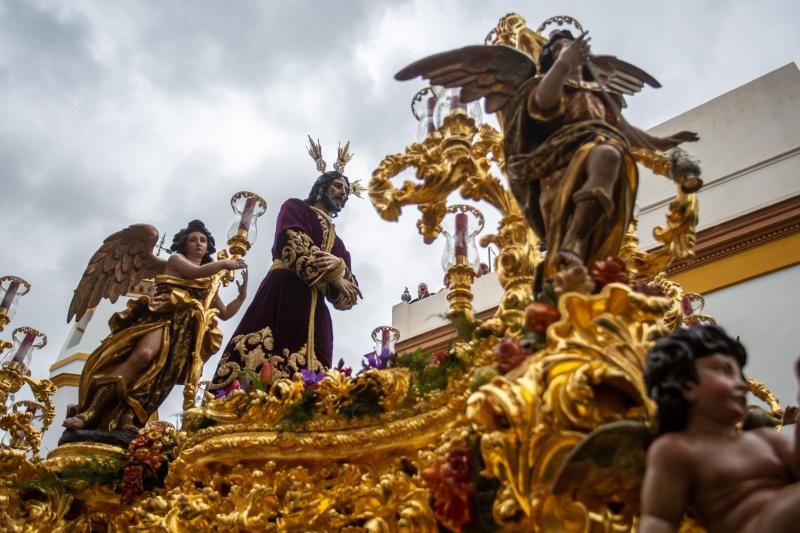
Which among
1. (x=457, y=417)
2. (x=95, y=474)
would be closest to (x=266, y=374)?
(x=95, y=474)

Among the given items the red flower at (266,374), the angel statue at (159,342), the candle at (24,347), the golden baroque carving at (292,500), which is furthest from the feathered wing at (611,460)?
the candle at (24,347)

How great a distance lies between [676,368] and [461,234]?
242 cm

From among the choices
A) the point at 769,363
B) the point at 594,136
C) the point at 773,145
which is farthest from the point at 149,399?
the point at 773,145

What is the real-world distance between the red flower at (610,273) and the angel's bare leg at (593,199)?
359mm

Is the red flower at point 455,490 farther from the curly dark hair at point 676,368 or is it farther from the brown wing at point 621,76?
the brown wing at point 621,76

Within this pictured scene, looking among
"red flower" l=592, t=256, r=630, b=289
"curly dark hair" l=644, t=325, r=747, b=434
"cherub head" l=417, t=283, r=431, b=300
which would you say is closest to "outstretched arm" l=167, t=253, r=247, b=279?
"red flower" l=592, t=256, r=630, b=289

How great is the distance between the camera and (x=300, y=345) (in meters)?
4.97

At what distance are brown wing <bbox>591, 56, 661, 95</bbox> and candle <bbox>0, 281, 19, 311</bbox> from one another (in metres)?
5.19

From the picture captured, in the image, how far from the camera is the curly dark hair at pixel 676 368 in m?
1.82

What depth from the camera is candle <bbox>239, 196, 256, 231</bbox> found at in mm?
5500

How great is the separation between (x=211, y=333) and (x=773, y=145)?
21.6 ft

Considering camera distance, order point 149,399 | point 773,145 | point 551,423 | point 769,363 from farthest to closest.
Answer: point 773,145
point 769,363
point 149,399
point 551,423

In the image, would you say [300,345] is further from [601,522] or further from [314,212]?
[601,522]

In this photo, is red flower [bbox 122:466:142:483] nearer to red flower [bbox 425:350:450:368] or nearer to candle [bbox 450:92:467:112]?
red flower [bbox 425:350:450:368]
